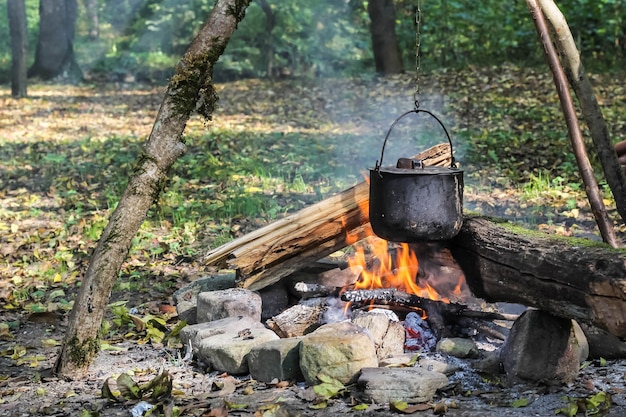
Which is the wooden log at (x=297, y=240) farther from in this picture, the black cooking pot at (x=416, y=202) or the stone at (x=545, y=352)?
the stone at (x=545, y=352)

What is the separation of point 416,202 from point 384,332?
2.75 feet

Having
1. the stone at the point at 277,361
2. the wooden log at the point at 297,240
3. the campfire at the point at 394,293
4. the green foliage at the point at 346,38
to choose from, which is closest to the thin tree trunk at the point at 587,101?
the campfire at the point at 394,293

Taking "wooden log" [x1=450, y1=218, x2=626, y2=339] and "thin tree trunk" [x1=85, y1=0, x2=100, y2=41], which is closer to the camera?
"wooden log" [x1=450, y1=218, x2=626, y2=339]

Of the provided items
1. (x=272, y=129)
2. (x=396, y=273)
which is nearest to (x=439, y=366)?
(x=396, y=273)

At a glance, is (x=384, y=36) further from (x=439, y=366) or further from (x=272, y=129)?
(x=439, y=366)

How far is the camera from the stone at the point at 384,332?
4762 millimetres

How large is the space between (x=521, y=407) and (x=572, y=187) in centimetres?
544

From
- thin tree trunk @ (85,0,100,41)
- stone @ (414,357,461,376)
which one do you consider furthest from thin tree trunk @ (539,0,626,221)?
thin tree trunk @ (85,0,100,41)

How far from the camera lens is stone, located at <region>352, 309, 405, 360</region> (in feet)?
15.6

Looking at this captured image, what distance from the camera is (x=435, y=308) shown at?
5117mm

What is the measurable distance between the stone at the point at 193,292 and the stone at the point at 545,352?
7.68 feet

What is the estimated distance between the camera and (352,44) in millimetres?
18812

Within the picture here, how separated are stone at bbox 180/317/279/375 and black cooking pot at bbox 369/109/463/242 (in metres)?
1.04

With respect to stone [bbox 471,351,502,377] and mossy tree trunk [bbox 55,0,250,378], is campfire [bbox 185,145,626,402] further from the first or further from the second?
mossy tree trunk [bbox 55,0,250,378]
